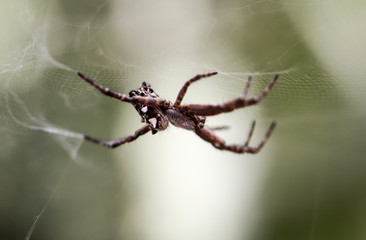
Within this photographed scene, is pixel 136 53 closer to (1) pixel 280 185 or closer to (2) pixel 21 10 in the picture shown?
(2) pixel 21 10

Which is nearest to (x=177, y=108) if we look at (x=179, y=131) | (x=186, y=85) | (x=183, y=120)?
(x=183, y=120)

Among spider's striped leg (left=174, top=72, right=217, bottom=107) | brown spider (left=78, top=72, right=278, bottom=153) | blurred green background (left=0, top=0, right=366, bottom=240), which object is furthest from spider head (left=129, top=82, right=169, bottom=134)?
blurred green background (left=0, top=0, right=366, bottom=240)

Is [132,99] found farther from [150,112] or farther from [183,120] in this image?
[183,120]

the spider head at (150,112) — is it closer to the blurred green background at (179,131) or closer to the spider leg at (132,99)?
the spider leg at (132,99)

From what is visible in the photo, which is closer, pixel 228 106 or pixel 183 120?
pixel 228 106

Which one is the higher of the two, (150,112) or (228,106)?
(228,106)

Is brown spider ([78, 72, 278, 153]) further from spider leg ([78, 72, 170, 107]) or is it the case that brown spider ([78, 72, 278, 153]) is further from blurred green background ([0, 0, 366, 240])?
blurred green background ([0, 0, 366, 240])

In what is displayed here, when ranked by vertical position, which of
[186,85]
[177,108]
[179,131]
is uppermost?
[186,85]

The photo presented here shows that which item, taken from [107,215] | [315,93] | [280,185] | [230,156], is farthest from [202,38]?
[107,215]
